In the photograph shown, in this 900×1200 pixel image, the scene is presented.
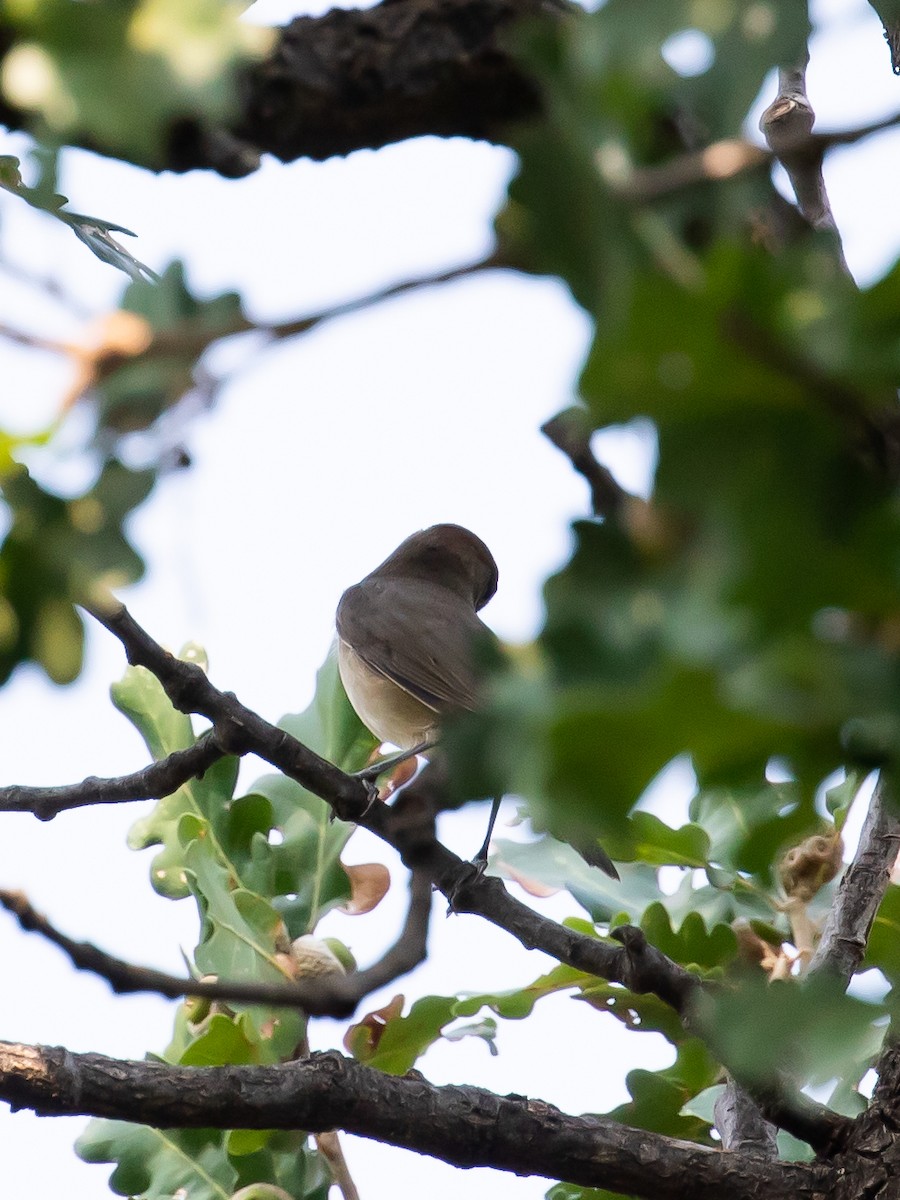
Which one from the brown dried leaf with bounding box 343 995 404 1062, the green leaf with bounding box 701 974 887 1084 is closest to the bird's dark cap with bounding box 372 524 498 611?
the brown dried leaf with bounding box 343 995 404 1062

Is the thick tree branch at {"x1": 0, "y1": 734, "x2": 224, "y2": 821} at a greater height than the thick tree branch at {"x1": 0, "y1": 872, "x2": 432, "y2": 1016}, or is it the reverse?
the thick tree branch at {"x1": 0, "y1": 734, "x2": 224, "y2": 821}

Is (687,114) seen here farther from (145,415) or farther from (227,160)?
(227,160)

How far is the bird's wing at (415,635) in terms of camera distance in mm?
4242

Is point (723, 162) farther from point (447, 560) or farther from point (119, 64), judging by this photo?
point (447, 560)

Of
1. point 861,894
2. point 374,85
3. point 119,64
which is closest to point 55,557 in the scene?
point 119,64

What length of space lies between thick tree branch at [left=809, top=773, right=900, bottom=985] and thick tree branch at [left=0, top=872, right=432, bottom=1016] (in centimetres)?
184

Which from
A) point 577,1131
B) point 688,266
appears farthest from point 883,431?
point 577,1131

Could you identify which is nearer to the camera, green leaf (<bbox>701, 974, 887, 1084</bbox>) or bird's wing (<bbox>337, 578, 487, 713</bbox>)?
green leaf (<bbox>701, 974, 887, 1084</bbox>)

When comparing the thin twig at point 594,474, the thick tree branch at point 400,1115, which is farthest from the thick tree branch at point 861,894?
the thin twig at point 594,474

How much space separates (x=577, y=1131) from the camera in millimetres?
2410

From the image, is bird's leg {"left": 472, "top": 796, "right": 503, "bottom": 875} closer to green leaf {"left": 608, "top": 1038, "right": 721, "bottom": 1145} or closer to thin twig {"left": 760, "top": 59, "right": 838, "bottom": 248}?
green leaf {"left": 608, "top": 1038, "right": 721, "bottom": 1145}

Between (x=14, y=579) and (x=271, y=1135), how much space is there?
2.20 meters

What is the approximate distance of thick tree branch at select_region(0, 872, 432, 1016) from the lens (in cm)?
90

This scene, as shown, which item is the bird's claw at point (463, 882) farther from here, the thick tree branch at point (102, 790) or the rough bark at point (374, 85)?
the rough bark at point (374, 85)
